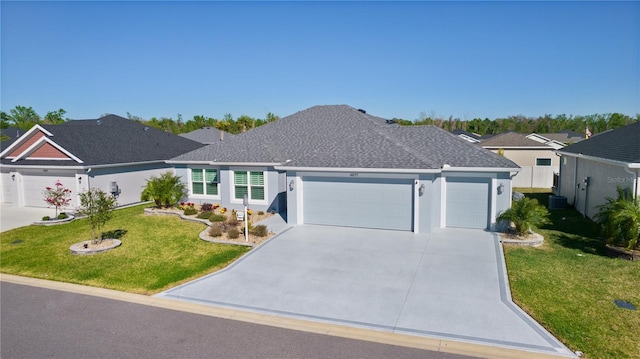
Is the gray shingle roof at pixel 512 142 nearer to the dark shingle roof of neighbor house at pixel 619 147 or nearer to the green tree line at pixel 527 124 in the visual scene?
the dark shingle roof of neighbor house at pixel 619 147

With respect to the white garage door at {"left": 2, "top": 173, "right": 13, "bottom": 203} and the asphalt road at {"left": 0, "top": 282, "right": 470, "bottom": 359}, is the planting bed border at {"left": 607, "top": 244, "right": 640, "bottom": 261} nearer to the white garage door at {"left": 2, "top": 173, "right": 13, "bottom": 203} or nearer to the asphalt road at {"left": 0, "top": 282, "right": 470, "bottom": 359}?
the asphalt road at {"left": 0, "top": 282, "right": 470, "bottom": 359}

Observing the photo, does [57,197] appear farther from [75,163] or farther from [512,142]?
[512,142]

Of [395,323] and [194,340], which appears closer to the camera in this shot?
[194,340]

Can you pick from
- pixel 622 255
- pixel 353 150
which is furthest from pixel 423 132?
pixel 622 255

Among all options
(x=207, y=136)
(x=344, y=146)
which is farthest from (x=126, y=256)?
(x=207, y=136)

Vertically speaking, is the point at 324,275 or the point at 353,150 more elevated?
the point at 353,150

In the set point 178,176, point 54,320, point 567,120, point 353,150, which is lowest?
point 54,320

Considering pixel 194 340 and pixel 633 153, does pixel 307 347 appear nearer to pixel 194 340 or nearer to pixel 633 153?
pixel 194 340
